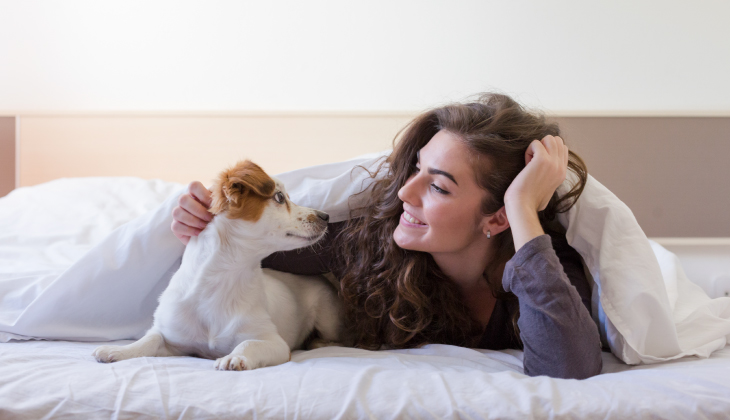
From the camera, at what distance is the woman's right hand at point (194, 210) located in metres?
1.11

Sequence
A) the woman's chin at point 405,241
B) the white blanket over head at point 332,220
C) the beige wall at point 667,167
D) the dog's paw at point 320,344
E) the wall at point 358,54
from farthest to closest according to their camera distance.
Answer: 1. the wall at point 358,54
2. the beige wall at point 667,167
3. the dog's paw at point 320,344
4. the woman's chin at point 405,241
5. the white blanket over head at point 332,220

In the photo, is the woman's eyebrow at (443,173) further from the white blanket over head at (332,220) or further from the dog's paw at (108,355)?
the dog's paw at (108,355)

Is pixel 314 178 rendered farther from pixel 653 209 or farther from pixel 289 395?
pixel 653 209

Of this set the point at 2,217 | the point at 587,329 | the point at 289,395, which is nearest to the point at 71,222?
the point at 2,217

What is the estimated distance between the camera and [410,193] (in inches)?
45.0

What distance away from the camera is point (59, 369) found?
2.86 feet

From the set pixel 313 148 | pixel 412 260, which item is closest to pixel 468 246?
pixel 412 260

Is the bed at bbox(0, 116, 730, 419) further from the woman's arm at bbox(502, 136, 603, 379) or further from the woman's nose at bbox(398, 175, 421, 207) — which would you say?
the woman's nose at bbox(398, 175, 421, 207)

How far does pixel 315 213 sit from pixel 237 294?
0.79 ft

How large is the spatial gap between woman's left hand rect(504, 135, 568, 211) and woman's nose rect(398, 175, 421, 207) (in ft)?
0.61

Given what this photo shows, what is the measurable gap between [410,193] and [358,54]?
5.80ft

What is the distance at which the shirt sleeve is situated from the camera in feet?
3.15

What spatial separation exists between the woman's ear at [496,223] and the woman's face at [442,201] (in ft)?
0.04

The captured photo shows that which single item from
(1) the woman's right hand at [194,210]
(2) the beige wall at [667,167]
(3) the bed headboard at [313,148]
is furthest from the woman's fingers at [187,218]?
(2) the beige wall at [667,167]
